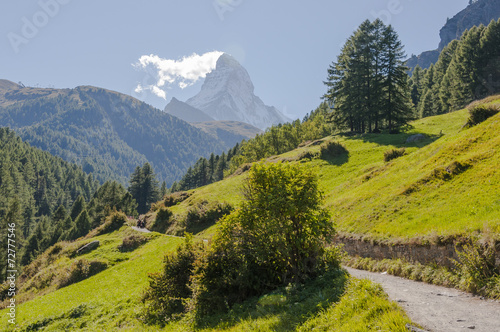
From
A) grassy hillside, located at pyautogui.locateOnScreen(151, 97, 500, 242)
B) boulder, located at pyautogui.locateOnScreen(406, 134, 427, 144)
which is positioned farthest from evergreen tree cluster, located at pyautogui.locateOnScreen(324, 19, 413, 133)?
grassy hillside, located at pyautogui.locateOnScreen(151, 97, 500, 242)

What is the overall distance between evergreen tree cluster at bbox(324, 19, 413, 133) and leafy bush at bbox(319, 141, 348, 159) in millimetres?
12409

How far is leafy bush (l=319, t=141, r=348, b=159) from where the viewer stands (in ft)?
145

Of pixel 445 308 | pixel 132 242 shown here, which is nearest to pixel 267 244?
pixel 445 308

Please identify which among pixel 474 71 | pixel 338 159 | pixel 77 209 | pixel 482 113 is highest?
pixel 474 71

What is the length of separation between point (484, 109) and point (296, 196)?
942 inches

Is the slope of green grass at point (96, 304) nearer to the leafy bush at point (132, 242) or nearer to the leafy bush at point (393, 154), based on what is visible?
the leafy bush at point (132, 242)

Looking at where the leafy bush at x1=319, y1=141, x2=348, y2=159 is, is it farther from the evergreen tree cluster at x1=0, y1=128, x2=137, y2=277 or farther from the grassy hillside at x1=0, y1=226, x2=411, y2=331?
the evergreen tree cluster at x1=0, y1=128, x2=137, y2=277

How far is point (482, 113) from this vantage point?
82.5ft

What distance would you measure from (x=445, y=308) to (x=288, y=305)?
16.9ft

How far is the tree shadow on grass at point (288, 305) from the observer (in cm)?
963

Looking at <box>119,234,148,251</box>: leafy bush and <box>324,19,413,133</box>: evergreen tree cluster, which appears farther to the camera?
<box>324,19,413,133</box>: evergreen tree cluster

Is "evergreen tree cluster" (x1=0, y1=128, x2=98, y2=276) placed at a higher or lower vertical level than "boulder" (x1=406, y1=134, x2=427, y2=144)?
higher

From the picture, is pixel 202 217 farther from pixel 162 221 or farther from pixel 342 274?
pixel 342 274

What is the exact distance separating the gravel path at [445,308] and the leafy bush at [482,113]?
70.4 ft
